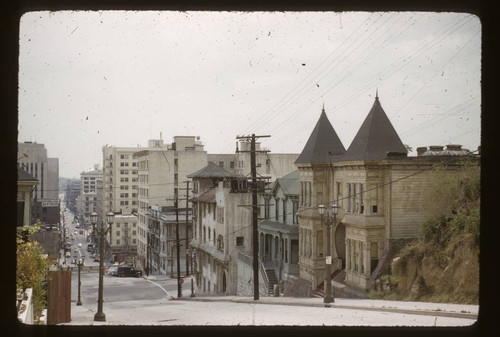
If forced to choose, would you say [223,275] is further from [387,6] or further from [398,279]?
[387,6]

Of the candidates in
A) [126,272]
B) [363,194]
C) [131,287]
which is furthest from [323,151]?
[126,272]

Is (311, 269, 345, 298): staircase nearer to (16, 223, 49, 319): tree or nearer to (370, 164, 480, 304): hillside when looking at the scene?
(370, 164, 480, 304): hillside

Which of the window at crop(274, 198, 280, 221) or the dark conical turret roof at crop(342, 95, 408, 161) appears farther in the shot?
the window at crop(274, 198, 280, 221)

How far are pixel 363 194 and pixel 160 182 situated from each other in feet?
20.6

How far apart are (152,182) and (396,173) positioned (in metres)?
7.24

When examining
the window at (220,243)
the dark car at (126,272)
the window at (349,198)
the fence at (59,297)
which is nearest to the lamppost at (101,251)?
the fence at (59,297)

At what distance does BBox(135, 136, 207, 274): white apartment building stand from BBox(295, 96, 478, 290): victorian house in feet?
10.7

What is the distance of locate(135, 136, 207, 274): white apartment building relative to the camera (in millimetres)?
11054

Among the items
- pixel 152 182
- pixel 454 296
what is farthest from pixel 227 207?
pixel 454 296

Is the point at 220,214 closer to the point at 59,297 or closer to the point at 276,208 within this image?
the point at 276,208

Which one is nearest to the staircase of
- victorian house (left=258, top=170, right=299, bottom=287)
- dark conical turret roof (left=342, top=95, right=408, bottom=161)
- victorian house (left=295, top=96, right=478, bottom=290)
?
victorian house (left=295, top=96, right=478, bottom=290)

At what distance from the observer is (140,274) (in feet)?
75.2

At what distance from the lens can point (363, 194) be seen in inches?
606

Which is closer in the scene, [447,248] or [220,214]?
[447,248]
